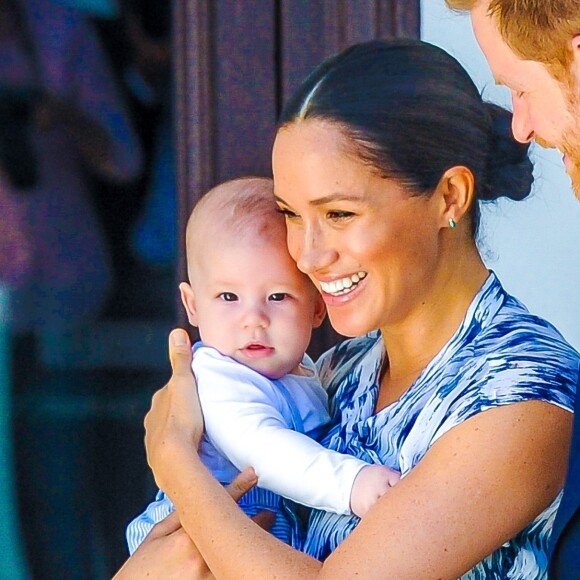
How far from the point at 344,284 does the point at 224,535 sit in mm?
484

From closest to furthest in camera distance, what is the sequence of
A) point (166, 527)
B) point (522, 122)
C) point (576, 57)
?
point (576, 57) < point (522, 122) < point (166, 527)

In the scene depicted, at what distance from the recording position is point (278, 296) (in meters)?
2.33

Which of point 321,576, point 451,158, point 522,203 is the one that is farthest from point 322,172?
point 522,203

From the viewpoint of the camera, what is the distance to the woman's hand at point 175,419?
2.15 m

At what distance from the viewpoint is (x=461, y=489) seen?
1.80m

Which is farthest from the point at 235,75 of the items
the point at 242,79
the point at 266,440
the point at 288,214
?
the point at 266,440

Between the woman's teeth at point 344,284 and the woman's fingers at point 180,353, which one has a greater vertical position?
the woman's teeth at point 344,284

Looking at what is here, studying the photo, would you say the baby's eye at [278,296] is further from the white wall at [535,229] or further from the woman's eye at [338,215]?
the white wall at [535,229]

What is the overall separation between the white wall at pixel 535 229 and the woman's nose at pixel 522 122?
877 mm

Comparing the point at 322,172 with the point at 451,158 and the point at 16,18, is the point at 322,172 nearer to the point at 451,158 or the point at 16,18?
the point at 451,158

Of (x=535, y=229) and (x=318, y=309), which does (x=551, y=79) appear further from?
(x=535, y=229)

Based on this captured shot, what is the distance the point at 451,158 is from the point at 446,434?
1.70 feet

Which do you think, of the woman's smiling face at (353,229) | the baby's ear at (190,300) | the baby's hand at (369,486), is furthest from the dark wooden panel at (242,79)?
the baby's hand at (369,486)

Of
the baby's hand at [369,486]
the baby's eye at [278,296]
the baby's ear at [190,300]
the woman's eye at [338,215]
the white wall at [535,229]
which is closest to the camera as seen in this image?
the baby's hand at [369,486]
